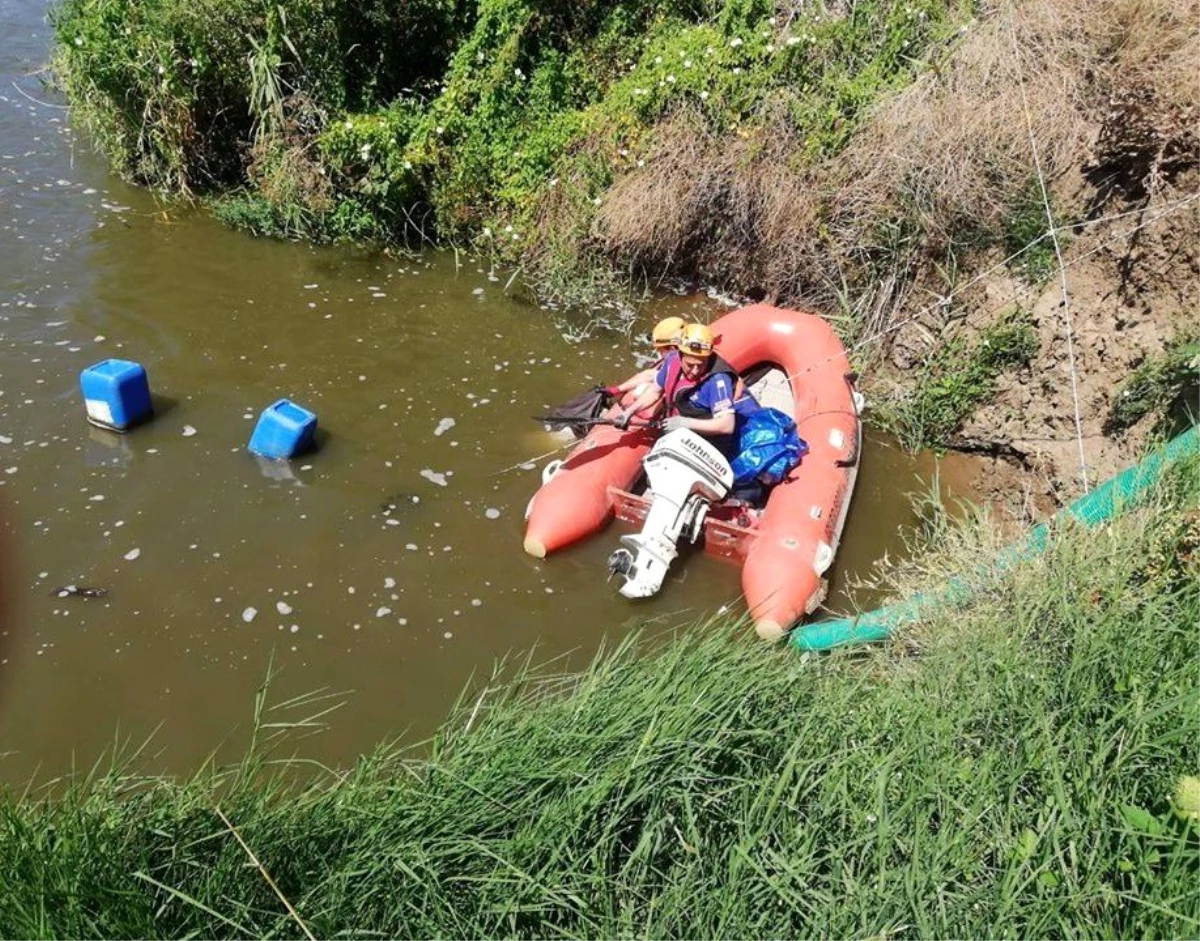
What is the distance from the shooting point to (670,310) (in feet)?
27.2

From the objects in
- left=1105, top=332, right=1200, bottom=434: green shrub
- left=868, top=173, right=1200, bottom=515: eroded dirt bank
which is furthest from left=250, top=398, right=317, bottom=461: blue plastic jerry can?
left=1105, top=332, right=1200, bottom=434: green shrub

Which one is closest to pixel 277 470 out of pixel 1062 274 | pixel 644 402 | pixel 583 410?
pixel 583 410

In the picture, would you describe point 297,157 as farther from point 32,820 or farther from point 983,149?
point 32,820

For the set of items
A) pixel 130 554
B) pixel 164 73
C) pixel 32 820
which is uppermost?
pixel 164 73

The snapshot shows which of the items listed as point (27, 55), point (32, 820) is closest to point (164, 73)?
point (27, 55)

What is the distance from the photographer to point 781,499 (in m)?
5.75

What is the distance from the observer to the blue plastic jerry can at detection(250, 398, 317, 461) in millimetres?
6043

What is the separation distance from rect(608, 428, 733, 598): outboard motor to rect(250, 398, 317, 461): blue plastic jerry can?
6.96 feet

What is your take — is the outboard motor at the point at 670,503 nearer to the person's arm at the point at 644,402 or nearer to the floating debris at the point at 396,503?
the person's arm at the point at 644,402

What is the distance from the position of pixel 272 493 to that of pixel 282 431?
39cm

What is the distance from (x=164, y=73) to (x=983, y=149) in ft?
22.0

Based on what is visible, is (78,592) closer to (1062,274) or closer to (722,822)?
(722,822)

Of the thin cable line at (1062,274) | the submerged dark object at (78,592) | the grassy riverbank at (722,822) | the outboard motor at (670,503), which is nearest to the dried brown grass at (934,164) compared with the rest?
the thin cable line at (1062,274)

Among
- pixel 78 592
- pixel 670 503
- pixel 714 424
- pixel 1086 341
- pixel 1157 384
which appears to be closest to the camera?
pixel 78 592
